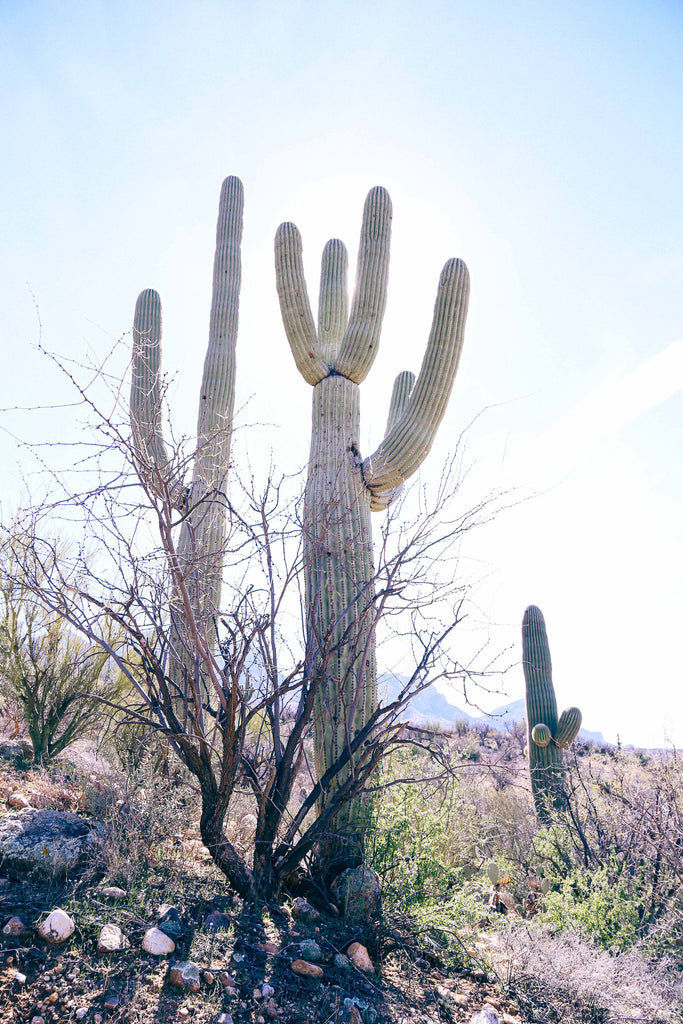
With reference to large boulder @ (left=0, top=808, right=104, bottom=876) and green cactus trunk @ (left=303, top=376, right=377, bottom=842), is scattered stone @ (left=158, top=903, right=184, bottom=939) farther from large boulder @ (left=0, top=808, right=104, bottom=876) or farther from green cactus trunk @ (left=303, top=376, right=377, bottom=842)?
green cactus trunk @ (left=303, top=376, right=377, bottom=842)

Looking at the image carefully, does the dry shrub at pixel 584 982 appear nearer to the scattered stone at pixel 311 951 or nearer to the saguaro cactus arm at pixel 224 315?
the scattered stone at pixel 311 951

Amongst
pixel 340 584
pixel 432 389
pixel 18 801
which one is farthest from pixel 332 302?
pixel 18 801

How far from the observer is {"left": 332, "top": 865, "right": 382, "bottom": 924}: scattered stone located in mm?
3984

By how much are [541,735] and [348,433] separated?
20.9ft

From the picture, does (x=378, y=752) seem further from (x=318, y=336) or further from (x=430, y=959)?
(x=318, y=336)

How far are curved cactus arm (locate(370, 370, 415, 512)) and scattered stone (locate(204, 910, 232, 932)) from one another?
3842mm

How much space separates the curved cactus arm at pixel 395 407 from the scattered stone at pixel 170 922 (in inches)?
155

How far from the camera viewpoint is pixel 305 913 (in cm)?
399

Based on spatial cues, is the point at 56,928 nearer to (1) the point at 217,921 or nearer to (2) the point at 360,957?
(1) the point at 217,921

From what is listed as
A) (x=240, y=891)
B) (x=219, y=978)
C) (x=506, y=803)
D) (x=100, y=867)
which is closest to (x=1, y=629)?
(x=100, y=867)

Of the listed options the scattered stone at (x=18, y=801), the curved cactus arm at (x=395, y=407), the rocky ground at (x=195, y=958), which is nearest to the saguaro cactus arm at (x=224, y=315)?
the curved cactus arm at (x=395, y=407)

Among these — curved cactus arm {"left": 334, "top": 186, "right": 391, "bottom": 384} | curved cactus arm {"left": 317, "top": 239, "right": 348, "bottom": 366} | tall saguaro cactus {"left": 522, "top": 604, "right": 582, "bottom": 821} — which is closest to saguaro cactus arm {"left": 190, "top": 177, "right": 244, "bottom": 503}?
curved cactus arm {"left": 317, "top": 239, "right": 348, "bottom": 366}

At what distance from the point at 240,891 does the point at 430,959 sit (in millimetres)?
1218

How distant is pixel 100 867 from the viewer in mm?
3914
